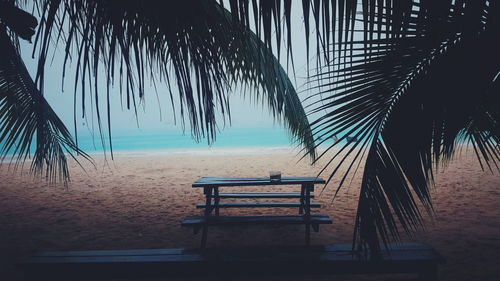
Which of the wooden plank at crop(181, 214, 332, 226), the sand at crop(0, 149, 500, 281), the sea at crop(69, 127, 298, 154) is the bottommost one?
the sand at crop(0, 149, 500, 281)

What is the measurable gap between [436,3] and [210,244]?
10.2ft

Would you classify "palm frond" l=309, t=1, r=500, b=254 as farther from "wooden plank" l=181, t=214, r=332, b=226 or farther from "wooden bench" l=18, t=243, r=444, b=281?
"wooden plank" l=181, t=214, r=332, b=226

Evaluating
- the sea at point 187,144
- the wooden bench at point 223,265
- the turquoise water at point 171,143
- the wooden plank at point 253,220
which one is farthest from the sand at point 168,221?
the turquoise water at point 171,143

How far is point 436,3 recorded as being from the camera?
0.71 metres

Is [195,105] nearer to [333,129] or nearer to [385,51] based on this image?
[333,129]

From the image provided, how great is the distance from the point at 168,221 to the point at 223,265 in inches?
102

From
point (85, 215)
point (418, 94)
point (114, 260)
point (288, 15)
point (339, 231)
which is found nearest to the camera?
point (288, 15)

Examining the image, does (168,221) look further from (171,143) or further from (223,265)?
(171,143)

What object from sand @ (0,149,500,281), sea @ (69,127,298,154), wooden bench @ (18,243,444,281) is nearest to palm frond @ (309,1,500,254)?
sea @ (69,127,298,154)

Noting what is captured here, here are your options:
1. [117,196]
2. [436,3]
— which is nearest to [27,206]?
[117,196]

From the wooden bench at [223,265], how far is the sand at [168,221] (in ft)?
2.24

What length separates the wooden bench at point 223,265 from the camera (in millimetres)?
1786

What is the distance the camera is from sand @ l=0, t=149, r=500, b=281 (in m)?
3.09

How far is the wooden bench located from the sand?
68cm
